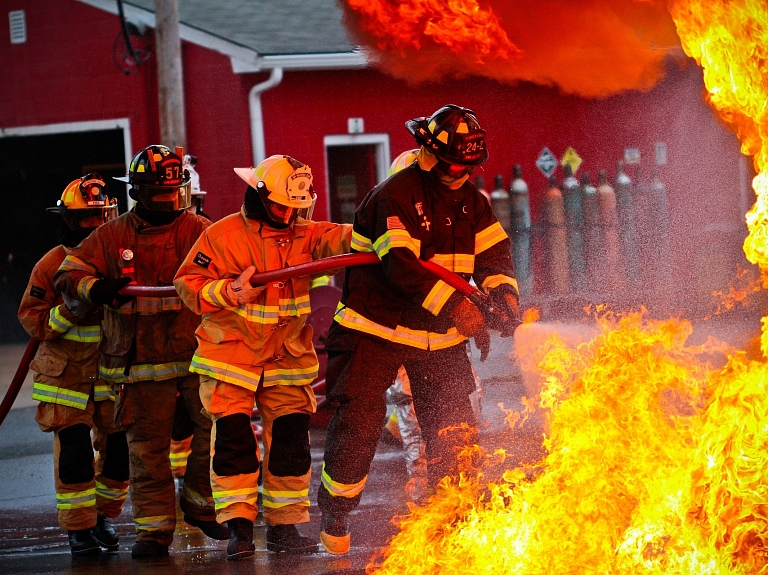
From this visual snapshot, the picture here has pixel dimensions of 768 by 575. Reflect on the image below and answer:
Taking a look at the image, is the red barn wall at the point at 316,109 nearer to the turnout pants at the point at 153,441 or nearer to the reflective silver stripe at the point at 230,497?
the turnout pants at the point at 153,441

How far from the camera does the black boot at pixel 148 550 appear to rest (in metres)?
5.52

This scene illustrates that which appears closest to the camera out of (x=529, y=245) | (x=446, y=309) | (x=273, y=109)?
(x=446, y=309)

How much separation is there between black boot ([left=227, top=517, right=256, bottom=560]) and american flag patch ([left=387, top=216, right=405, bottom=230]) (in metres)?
1.64

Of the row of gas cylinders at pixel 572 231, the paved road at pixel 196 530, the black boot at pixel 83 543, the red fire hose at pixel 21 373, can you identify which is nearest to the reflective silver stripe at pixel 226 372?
the paved road at pixel 196 530

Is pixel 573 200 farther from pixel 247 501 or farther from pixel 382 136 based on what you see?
pixel 247 501

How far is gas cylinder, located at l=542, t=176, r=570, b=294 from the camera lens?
49.5ft

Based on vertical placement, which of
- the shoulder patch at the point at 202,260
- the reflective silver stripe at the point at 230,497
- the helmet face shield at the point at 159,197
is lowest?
the reflective silver stripe at the point at 230,497

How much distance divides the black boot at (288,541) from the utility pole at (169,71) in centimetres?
802

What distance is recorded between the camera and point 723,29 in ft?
13.0

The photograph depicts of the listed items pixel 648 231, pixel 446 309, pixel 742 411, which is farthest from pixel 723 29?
pixel 648 231

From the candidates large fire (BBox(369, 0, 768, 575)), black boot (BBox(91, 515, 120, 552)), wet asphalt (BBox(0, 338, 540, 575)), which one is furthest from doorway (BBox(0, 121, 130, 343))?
large fire (BBox(369, 0, 768, 575))

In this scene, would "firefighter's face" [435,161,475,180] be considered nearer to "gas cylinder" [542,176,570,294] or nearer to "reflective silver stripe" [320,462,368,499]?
"reflective silver stripe" [320,462,368,499]

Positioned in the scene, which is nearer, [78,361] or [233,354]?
[233,354]

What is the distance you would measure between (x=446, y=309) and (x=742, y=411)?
154 cm
